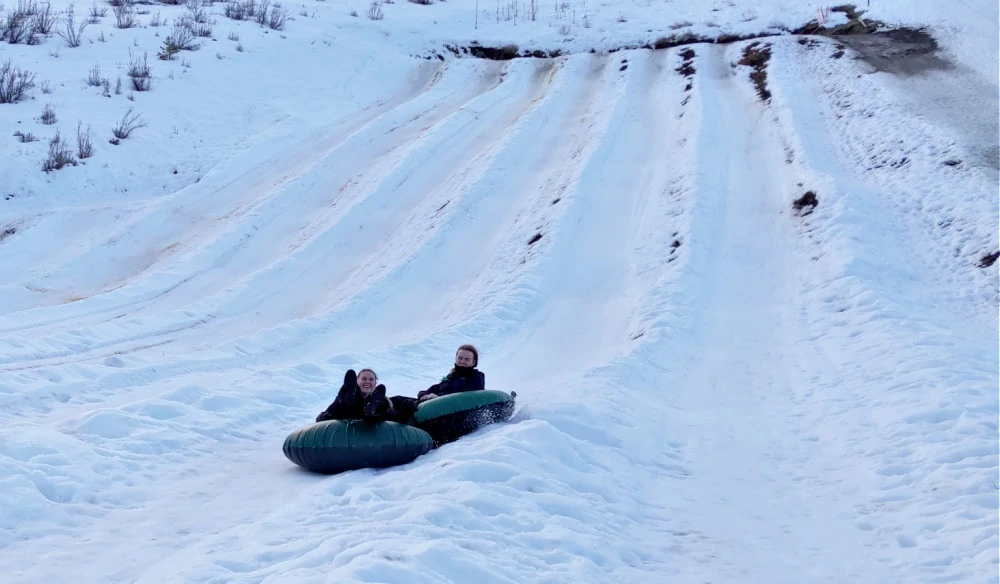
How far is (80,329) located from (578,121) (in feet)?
38.6

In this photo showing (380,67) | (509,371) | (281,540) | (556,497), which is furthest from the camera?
(380,67)

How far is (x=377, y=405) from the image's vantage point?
679cm

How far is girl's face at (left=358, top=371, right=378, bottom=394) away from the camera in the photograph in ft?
23.1

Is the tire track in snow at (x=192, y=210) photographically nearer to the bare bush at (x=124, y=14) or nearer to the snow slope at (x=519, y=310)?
the snow slope at (x=519, y=310)

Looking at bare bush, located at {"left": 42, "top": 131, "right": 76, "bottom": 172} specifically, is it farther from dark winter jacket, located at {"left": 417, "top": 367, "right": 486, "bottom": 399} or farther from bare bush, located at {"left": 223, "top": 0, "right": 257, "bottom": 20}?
dark winter jacket, located at {"left": 417, "top": 367, "right": 486, "bottom": 399}

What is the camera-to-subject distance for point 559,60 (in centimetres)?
2380

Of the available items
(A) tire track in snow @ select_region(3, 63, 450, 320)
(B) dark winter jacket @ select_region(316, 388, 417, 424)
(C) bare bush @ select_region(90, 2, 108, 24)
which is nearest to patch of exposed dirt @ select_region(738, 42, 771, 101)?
(A) tire track in snow @ select_region(3, 63, 450, 320)

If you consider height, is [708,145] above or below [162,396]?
above

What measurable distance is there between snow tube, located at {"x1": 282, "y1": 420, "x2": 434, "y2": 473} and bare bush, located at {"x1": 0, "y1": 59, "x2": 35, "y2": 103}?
47.2ft

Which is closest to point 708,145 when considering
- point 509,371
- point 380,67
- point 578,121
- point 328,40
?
point 578,121

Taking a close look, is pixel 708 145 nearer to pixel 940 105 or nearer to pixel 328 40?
pixel 940 105

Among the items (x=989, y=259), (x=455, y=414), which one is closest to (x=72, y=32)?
(x=455, y=414)

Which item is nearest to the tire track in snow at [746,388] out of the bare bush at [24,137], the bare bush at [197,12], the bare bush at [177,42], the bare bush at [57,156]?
the bare bush at [57,156]

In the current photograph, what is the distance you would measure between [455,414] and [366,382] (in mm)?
799
